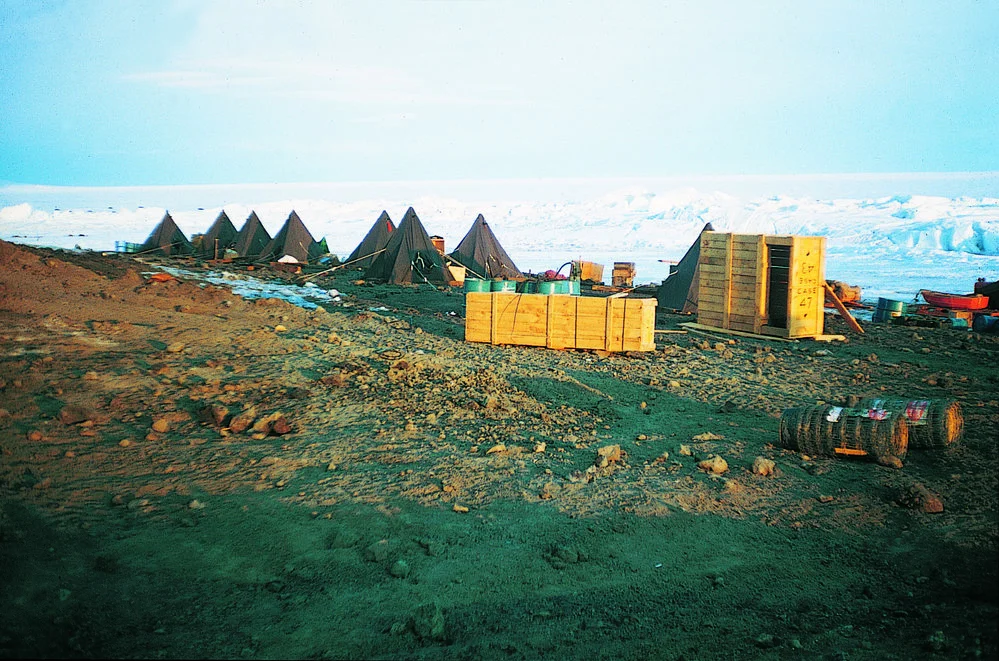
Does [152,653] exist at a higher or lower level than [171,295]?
lower

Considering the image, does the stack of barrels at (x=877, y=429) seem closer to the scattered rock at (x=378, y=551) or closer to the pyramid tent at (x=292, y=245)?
the scattered rock at (x=378, y=551)

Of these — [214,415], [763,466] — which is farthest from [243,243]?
[763,466]

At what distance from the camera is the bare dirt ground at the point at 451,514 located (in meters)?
3.88

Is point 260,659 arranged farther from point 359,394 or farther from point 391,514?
point 359,394

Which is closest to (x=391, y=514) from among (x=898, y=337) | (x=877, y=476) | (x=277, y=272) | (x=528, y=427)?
Answer: (x=528, y=427)

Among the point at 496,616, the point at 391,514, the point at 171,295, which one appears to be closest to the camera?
the point at 496,616

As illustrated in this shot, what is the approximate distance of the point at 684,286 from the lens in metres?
17.1

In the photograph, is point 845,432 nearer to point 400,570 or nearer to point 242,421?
point 400,570

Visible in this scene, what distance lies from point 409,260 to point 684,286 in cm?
1063

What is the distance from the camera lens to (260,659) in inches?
141

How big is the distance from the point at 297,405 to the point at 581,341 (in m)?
5.14

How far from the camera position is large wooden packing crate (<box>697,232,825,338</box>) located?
42.6ft

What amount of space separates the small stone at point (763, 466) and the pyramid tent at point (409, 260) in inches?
721

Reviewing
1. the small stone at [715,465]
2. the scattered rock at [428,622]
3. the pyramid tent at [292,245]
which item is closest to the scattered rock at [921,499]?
the small stone at [715,465]
